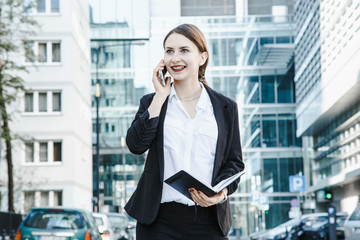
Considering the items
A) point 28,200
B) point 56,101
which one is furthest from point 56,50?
point 28,200

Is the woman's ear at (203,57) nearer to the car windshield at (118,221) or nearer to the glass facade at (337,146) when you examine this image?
the car windshield at (118,221)

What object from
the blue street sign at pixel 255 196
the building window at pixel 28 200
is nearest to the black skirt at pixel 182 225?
the blue street sign at pixel 255 196

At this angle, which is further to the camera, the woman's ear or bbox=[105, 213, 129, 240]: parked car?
bbox=[105, 213, 129, 240]: parked car

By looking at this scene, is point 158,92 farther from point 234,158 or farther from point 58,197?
point 58,197

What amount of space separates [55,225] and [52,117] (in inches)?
1315

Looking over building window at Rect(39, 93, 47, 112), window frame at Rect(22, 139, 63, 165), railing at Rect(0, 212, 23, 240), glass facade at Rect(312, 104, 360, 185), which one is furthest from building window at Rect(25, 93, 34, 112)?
railing at Rect(0, 212, 23, 240)

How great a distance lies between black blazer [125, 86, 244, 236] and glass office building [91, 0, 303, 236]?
48453 mm

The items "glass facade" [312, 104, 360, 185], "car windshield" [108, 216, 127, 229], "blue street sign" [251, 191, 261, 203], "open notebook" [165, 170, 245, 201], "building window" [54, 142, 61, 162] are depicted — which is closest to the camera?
"open notebook" [165, 170, 245, 201]

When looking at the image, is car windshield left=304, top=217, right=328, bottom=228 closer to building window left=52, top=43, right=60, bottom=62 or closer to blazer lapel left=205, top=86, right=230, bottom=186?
blazer lapel left=205, top=86, right=230, bottom=186

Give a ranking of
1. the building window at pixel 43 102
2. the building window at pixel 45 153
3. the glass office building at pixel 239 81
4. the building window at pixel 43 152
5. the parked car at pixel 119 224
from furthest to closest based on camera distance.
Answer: the glass office building at pixel 239 81, the building window at pixel 43 102, the building window at pixel 43 152, the building window at pixel 45 153, the parked car at pixel 119 224

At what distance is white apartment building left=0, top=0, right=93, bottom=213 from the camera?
149ft

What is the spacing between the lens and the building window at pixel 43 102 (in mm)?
46844

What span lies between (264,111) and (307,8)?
1380 cm

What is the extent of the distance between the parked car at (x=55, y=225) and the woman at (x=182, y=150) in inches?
404
